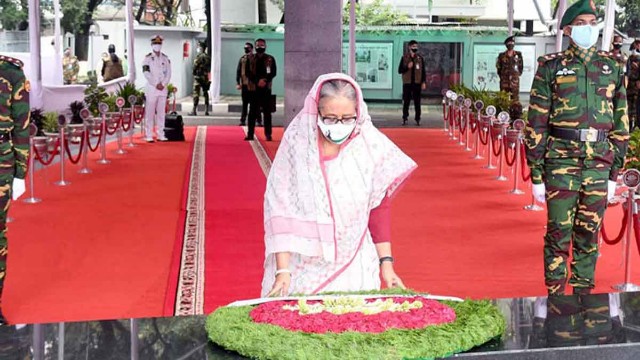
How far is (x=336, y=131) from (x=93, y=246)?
4.92 metres

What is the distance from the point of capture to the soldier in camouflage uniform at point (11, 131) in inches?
219

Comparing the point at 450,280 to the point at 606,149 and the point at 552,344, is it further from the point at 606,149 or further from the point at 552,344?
the point at 552,344

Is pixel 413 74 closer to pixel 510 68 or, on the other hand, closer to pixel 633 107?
pixel 510 68

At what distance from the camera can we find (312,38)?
14.3 meters

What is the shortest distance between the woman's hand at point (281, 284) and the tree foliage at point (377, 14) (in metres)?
30.8

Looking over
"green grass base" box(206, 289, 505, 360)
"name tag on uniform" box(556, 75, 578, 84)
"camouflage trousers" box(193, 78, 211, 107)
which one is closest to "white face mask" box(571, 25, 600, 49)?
"name tag on uniform" box(556, 75, 578, 84)

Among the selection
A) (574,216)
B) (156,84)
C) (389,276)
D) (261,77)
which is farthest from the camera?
(261,77)

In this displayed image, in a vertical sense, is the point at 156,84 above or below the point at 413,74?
below

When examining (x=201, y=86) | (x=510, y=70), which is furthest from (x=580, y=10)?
(x=201, y=86)

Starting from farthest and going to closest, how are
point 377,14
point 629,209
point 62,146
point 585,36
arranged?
point 377,14 < point 62,146 < point 629,209 < point 585,36

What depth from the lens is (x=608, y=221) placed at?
9.07 m

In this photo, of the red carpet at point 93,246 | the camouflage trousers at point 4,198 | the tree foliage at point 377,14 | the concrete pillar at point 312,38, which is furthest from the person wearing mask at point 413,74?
the camouflage trousers at point 4,198

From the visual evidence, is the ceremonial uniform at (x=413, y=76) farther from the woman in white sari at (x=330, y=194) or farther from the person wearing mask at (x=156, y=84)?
the woman in white sari at (x=330, y=194)

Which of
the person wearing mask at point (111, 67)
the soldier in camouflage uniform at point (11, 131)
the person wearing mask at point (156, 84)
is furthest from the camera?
the person wearing mask at point (111, 67)
